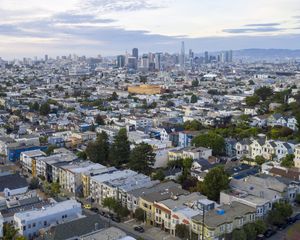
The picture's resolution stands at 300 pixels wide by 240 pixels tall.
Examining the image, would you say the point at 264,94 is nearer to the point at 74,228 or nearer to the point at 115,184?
the point at 115,184

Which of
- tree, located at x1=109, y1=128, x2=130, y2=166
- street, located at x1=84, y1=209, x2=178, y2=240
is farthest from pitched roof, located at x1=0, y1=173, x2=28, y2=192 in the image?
tree, located at x1=109, y1=128, x2=130, y2=166

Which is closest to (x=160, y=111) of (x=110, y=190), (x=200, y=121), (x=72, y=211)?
(x=200, y=121)

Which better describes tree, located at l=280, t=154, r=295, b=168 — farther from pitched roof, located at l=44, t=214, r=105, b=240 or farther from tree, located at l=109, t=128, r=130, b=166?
pitched roof, located at l=44, t=214, r=105, b=240

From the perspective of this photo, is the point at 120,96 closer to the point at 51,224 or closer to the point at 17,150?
the point at 17,150

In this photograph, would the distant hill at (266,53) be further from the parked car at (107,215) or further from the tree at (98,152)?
the parked car at (107,215)

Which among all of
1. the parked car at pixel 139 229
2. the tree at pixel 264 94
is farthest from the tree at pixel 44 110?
the parked car at pixel 139 229

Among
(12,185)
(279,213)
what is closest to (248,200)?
(279,213)
